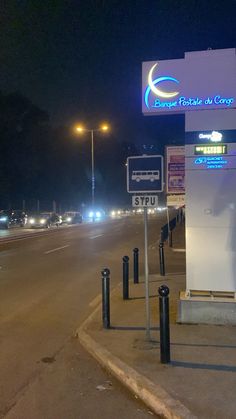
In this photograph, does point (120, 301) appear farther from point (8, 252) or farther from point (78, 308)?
point (8, 252)

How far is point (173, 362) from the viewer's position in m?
6.59

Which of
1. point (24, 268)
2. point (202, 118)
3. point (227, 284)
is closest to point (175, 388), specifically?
point (227, 284)

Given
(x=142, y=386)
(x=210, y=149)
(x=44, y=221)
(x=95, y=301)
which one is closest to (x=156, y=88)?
(x=210, y=149)

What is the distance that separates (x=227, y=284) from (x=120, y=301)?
2.81 m

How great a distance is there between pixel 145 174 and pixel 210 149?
71.0 inches

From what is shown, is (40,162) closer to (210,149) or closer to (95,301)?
(95,301)

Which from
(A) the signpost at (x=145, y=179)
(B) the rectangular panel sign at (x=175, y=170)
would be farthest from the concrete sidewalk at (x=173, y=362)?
(B) the rectangular panel sign at (x=175, y=170)

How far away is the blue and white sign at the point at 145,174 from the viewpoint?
7.69 m

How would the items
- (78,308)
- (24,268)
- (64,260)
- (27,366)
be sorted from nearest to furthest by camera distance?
(27,366) < (78,308) < (24,268) < (64,260)

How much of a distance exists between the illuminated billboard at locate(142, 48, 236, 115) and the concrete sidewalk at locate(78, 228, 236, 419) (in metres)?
3.75

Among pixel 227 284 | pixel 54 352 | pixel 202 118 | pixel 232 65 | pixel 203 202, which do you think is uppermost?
pixel 232 65

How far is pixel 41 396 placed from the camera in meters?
5.77

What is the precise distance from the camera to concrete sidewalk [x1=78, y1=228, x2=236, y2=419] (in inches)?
206

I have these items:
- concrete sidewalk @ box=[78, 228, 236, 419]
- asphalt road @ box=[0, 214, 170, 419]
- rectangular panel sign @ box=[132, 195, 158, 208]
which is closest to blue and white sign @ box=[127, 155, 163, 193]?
rectangular panel sign @ box=[132, 195, 158, 208]
